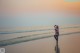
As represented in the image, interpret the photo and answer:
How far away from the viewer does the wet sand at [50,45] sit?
1663mm

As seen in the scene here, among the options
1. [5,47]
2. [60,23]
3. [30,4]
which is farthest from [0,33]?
[60,23]

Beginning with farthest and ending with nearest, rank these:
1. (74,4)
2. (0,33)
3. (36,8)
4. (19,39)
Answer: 1. (74,4)
2. (36,8)
3. (19,39)
4. (0,33)

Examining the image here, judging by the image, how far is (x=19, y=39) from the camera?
1655 millimetres

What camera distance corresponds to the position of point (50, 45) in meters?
1.87

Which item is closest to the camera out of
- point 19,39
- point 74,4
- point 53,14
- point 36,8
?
point 19,39

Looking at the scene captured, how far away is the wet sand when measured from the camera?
5.46 ft

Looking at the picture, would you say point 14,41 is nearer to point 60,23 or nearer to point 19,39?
point 19,39

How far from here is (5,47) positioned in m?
1.58

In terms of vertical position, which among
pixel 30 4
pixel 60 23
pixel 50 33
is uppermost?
pixel 30 4

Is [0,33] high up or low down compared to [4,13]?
down

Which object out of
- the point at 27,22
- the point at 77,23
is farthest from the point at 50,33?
the point at 77,23

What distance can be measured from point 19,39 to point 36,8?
43 cm

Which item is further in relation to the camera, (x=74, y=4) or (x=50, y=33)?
(x=74, y=4)

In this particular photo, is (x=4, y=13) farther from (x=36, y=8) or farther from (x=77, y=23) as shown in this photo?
(x=77, y=23)
